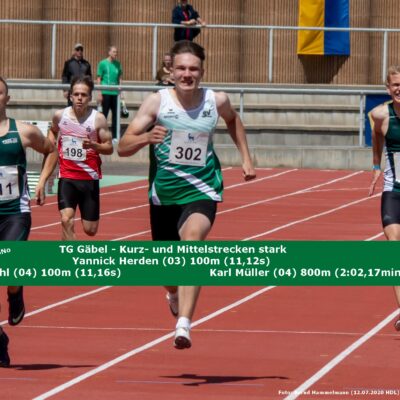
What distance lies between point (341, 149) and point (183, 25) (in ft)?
12.0

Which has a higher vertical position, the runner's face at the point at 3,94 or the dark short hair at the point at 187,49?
the dark short hair at the point at 187,49

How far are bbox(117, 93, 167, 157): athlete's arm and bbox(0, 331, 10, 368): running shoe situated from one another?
1.36 m

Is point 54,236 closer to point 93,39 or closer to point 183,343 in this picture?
point 183,343

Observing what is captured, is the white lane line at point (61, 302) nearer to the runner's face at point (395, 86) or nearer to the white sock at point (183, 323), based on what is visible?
the white sock at point (183, 323)

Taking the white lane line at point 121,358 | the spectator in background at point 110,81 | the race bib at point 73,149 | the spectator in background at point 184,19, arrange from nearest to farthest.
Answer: the white lane line at point 121,358 → the race bib at point 73,149 → the spectator in background at point 110,81 → the spectator in background at point 184,19

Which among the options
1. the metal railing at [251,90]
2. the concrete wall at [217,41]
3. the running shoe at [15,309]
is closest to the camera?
the running shoe at [15,309]

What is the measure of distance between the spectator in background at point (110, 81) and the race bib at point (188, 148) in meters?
20.8

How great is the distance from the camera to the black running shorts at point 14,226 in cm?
1094

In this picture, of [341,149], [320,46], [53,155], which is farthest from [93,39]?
[53,155]

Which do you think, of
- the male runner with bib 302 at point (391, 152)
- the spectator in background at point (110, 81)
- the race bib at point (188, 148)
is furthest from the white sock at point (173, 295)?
the spectator in background at point (110, 81)

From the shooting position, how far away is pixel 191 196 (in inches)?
440

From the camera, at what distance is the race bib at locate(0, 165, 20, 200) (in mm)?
10961

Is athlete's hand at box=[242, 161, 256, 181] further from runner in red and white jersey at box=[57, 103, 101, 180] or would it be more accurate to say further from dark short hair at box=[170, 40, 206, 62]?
runner in red and white jersey at box=[57, 103, 101, 180]

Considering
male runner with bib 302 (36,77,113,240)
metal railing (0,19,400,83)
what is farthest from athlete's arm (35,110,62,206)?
metal railing (0,19,400,83)
